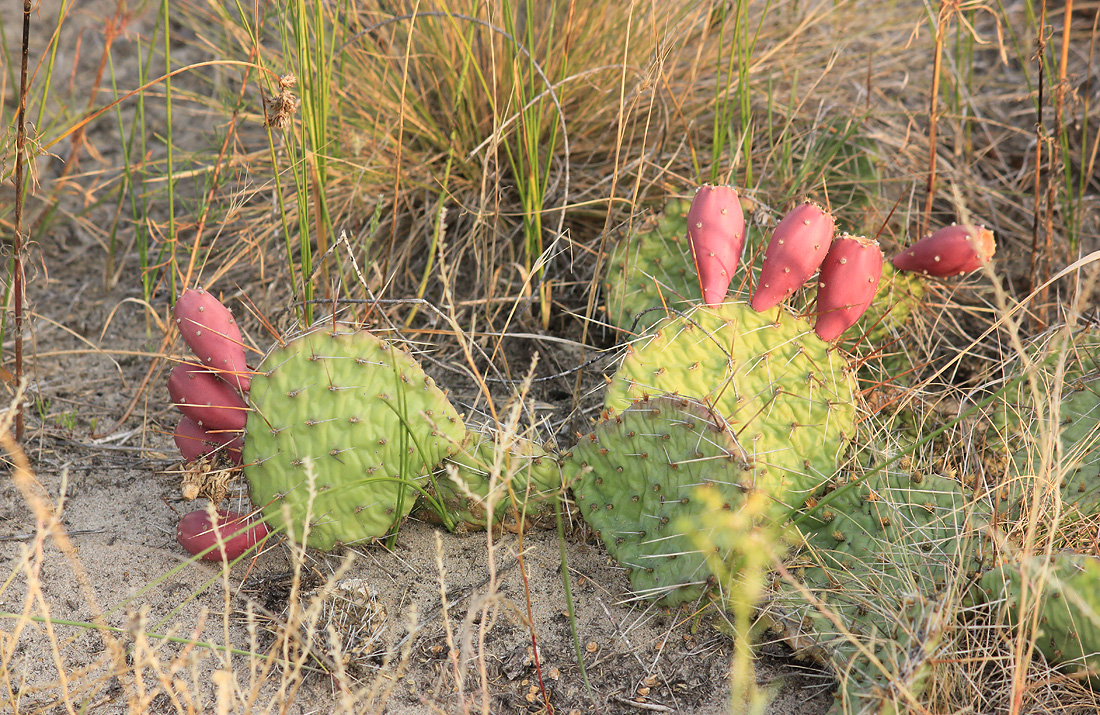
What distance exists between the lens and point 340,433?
4.46 feet

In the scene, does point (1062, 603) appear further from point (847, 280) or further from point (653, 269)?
point (653, 269)

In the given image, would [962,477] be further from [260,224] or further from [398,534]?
[260,224]

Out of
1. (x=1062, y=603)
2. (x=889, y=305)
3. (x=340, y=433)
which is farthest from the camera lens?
(x=889, y=305)

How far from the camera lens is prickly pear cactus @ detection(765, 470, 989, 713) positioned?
1116mm

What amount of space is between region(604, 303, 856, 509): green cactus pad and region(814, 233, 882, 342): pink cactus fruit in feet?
0.21

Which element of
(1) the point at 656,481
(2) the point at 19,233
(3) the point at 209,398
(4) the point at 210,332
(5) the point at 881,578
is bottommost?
(5) the point at 881,578

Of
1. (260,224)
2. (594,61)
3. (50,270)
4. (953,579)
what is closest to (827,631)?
(953,579)

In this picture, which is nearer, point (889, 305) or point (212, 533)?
point (212, 533)

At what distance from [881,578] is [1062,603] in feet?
0.74

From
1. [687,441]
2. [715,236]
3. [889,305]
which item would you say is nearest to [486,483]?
[687,441]

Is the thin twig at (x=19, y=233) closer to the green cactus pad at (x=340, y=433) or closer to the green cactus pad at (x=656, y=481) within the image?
the green cactus pad at (x=340, y=433)

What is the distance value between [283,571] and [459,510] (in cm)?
31

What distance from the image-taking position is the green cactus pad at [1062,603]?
42.7 inches

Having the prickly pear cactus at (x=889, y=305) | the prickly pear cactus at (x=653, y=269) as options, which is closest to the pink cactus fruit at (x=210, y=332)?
the prickly pear cactus at (x=653, y=269)
